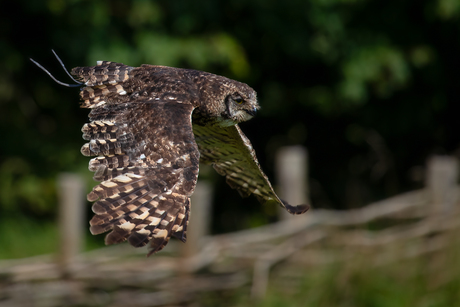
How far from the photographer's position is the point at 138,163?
3.30 meters

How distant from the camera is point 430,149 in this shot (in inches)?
416

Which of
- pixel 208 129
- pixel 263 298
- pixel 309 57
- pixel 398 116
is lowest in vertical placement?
pixel 263 298

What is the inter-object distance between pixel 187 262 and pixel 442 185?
10.1ft

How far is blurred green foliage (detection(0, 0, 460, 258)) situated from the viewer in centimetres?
767

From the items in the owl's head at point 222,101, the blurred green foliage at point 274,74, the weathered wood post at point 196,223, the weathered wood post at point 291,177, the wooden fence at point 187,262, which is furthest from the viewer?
the weathered wood post at point 291,177

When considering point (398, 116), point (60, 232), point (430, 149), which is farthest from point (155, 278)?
point (430, 149)

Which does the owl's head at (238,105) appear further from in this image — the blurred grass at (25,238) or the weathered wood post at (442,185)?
the blurred grass at (25,238)

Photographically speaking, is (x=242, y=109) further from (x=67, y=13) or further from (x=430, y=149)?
(x=430, y=149)

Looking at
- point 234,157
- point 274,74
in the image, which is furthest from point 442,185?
point 234,157

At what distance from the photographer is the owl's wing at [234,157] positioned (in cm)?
416

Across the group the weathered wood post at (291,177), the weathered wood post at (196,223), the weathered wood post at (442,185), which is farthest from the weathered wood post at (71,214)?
the weathered wood post at (442,185)

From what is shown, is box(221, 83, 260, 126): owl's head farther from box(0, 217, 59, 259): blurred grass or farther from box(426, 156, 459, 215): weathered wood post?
box(0, 217, 59, 259): blurred grass

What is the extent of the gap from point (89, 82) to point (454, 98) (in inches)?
306

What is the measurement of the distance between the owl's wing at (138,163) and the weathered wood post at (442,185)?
448 cm
